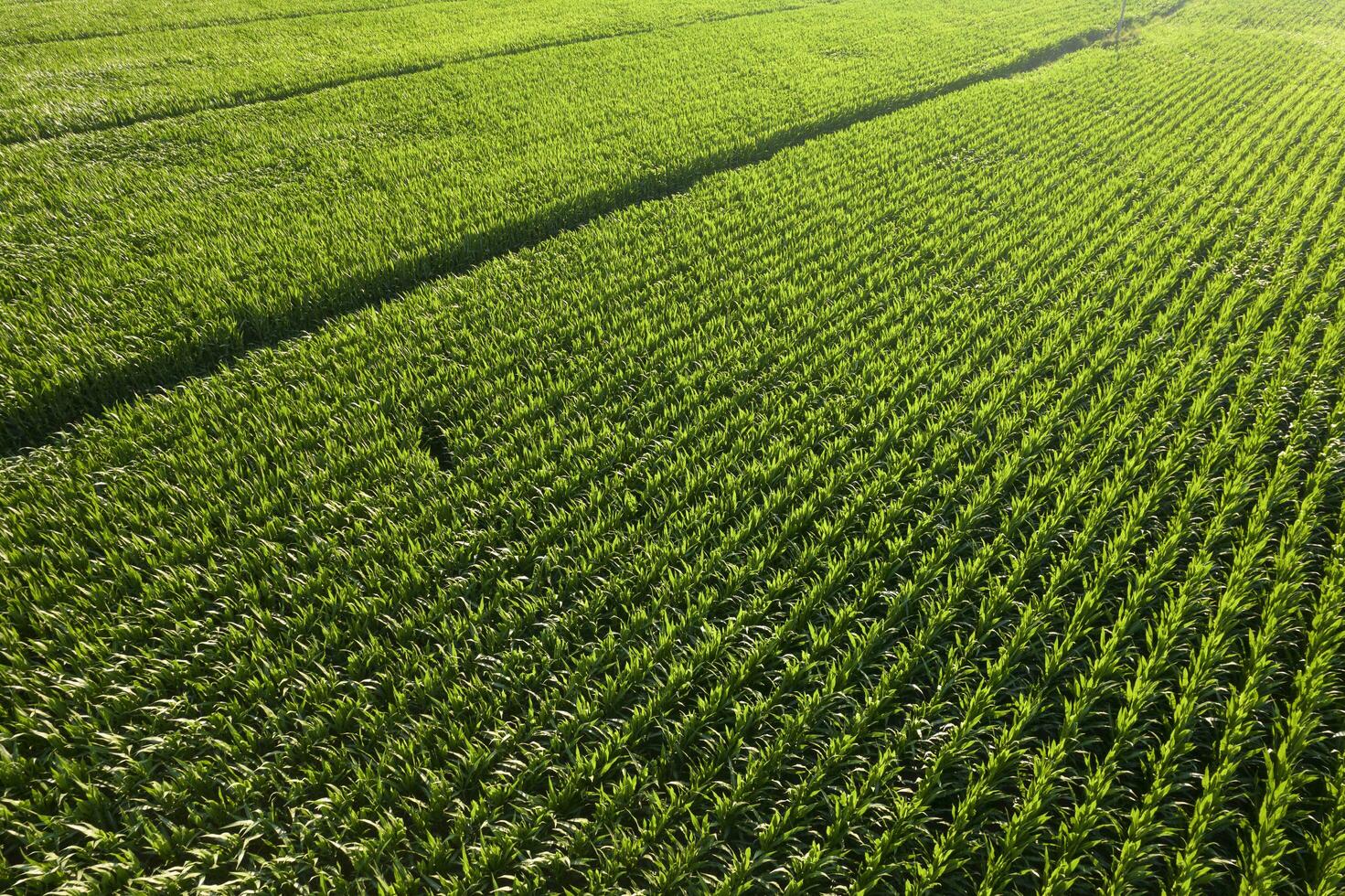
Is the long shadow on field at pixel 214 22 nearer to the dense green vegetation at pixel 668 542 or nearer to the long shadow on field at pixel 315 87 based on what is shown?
the long shadow on field at pixel 315 87

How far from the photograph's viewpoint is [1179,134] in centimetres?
1254

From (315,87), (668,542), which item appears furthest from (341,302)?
(315,87)

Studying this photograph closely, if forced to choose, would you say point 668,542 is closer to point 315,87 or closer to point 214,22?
point 315,87

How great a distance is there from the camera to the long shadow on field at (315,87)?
37.8 ft

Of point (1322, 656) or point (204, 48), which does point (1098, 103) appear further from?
point (204, 48)

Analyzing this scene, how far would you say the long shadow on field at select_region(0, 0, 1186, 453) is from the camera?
561 cm

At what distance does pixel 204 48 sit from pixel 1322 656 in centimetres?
2190

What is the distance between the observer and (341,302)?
711 cm

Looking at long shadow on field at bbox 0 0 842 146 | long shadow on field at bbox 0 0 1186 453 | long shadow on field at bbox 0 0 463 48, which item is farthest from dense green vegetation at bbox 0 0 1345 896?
long shadow on field at bbox 0 0 463 48

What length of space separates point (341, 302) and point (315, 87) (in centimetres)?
1007

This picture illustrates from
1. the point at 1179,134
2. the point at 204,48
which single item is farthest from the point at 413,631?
the point at 204,48

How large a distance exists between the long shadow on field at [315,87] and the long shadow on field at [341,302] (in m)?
8.09

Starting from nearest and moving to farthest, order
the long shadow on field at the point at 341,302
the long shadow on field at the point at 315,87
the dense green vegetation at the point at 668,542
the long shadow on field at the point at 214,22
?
the dense green vegetation at the point at 668,542
the long shadow on field at the point at 341,302
the long shadow on field at the point at 315,87
the long shadow on field at the point at 214,22

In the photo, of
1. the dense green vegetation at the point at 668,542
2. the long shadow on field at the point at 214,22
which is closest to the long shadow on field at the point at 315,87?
the long shadow on field at the point at 214,22
